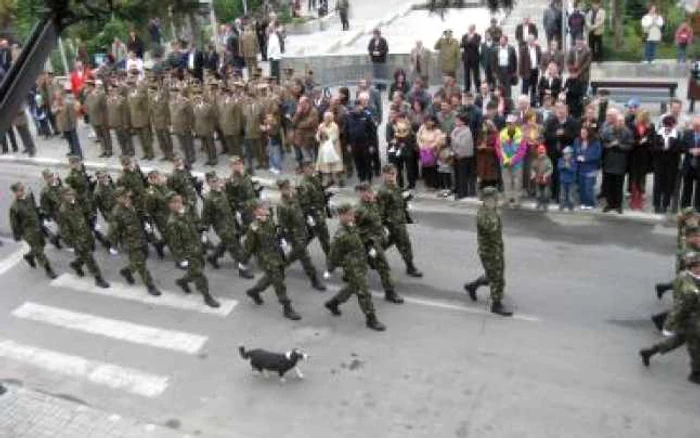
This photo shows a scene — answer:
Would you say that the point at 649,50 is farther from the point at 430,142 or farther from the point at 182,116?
the point at 182,116

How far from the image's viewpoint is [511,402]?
921cm

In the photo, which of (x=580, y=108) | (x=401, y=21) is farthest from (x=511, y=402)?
(x=401, y=21)

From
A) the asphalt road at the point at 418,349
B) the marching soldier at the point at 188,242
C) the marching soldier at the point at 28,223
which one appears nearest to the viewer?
the asphalt road at the point at 418,349

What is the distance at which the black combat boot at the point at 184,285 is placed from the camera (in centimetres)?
1240

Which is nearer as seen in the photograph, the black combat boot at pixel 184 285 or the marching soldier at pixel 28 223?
the black combat boot at pixel 184 285

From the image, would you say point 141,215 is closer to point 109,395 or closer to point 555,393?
point 109,395

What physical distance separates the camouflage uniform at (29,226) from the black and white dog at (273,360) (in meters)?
4.93

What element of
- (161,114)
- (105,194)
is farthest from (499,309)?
(161,114)

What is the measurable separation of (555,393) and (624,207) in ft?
18.4

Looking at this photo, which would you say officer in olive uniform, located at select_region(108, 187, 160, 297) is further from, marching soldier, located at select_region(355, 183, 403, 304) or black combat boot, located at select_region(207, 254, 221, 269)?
marching soldier, located at select_region(355, 183, 403, 304)

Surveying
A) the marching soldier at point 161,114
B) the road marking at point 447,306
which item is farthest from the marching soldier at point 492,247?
the marching soldier at point 161,114

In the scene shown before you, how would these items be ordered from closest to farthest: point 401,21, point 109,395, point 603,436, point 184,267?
point 603,436
point 109,395
point 184,267
point 401,21

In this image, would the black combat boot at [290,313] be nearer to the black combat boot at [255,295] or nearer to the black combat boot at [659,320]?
the black combat boot at [255,295]

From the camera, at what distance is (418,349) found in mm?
10414
